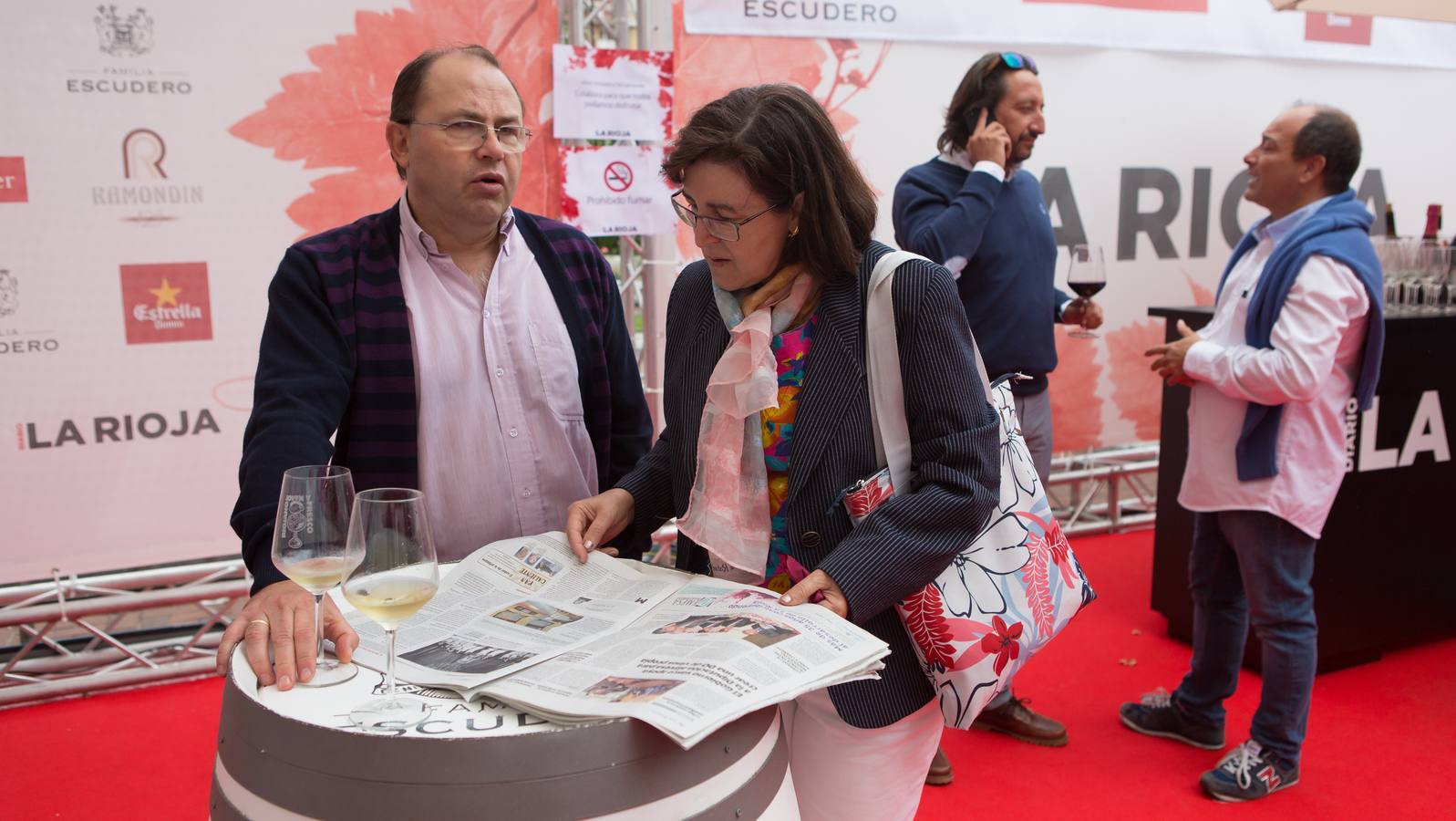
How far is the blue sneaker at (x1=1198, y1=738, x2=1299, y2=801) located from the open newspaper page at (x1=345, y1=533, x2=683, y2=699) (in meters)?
2.09

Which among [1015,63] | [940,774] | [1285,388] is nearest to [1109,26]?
[1015,63]

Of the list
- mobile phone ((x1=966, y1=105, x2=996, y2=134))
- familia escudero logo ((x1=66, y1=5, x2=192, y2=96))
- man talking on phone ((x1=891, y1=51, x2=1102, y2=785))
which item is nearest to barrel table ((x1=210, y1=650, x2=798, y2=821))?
man talking on phone ((x1=891, y1=51, x2=1102, y2=785))

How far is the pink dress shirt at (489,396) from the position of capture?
1.82 meters

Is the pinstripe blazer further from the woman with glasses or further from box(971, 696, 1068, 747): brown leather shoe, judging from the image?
box(971, 696, 1068, 747): brown leather shoe

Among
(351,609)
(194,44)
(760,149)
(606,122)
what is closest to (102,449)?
(194,44)

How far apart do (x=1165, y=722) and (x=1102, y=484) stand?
2.32m

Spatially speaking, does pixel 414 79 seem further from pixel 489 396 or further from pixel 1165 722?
pixel 1165 722

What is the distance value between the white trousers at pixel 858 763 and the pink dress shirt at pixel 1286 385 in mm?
1611

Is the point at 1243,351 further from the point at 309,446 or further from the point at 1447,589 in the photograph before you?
the point at 309,446

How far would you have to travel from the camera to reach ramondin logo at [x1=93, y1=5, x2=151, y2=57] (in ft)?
10.2

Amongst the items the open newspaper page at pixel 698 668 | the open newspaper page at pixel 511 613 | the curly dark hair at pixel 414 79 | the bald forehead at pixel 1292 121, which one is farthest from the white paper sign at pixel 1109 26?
the open newspaper page at pixel 698 668

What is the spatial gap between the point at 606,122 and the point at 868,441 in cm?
255

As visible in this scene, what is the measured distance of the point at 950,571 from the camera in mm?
1460

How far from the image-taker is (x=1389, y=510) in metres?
3.61
